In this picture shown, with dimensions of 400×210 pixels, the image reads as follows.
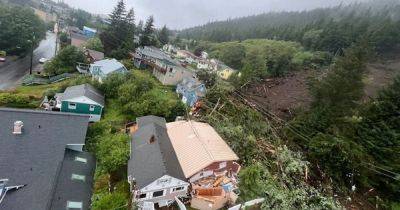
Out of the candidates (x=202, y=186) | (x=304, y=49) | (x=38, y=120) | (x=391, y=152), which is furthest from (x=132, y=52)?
(x=304, y=49)

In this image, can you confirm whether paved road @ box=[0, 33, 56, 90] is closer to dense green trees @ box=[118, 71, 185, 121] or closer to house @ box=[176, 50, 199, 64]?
dense green trees @ box=[118, 71, 185, 121]

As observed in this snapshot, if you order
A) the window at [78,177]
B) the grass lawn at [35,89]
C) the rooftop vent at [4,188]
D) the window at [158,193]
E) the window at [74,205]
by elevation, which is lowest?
the grass lawn at [35,89]

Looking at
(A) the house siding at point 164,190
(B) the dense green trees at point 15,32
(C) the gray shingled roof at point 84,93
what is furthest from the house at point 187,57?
(A) the house siding at point 164,190

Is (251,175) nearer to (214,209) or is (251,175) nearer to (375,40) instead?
(214,209)

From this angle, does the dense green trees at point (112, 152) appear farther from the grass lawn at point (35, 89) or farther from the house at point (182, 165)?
the grass lawn at point (35, 89)

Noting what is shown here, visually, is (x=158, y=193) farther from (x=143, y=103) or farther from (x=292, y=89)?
(x=292, y=89)

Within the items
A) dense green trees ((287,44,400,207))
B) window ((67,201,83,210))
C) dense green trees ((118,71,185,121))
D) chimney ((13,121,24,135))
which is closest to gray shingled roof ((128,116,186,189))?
window ((67,201,83,210))
